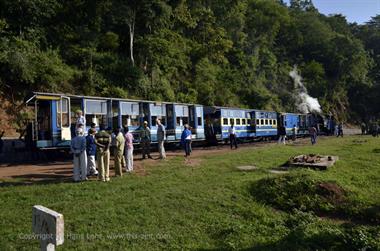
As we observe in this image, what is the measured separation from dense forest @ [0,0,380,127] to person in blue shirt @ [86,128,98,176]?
561 inches

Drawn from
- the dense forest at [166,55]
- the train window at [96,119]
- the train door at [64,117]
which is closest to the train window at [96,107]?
the train window at [96,119]

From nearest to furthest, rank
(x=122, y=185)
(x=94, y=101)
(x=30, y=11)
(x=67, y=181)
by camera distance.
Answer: (x=122, y=185) → (x=67, y=181) → (x=94, y=101) → (x=30, y=11)

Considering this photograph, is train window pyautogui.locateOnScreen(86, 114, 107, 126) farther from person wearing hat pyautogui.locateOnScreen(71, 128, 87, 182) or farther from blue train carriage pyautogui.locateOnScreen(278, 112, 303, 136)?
blue train carriage pyautogui.locateOnScreen(278, 112, 303, 136)

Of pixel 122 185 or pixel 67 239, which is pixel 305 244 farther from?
pixel 122 185

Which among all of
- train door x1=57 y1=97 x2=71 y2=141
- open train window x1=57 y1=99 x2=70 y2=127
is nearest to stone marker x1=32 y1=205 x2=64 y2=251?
train door x1=57 y1=97 x2=71 y2=141

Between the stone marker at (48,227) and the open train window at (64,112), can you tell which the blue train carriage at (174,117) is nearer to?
the open train window at (64,112)

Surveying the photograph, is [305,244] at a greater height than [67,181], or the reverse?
[67,181]

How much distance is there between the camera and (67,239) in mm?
7785

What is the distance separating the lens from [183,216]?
9406mm

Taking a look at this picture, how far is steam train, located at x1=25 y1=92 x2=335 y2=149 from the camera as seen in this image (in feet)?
57.5

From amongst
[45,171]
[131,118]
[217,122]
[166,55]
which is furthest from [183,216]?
[166,55]

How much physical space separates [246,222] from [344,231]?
2.14m

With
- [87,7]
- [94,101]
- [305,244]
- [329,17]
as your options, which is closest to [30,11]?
[87,7]

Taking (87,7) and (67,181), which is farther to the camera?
(87,7)
